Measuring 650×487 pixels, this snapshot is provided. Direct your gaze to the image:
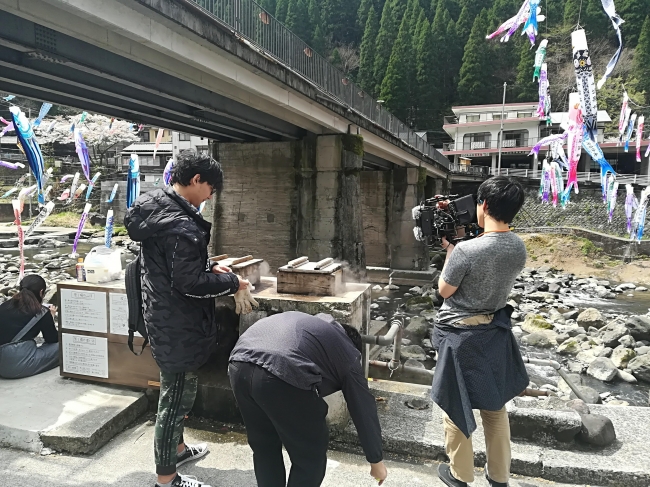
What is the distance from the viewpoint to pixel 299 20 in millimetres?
54750

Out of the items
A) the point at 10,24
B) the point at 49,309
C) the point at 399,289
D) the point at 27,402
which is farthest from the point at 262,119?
the point at 399,289

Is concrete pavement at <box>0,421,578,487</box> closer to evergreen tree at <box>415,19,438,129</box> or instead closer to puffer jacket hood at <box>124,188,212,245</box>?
puffer jacket hood at <box>124,188,212,245</box>

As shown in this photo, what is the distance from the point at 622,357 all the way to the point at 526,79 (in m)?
44.0

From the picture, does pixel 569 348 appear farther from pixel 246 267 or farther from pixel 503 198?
pixel 246 267

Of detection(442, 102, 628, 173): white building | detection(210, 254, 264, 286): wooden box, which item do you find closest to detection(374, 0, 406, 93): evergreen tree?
detection(442, 102, 628, 173): white building

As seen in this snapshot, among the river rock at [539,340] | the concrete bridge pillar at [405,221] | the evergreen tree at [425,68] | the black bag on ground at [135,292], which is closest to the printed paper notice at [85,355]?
the black bag on ground at [135,292]

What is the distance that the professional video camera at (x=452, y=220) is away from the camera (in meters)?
2.93

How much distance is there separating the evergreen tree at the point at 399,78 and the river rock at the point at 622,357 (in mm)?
42453

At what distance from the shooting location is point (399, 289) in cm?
2009

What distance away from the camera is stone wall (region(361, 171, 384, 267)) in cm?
2334

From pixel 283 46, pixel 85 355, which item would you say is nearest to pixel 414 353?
pixel 85 355

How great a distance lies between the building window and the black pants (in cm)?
4685

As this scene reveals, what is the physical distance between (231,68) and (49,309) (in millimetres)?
5661

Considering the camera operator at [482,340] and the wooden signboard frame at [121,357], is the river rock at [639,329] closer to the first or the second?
the camera operator at [482,340]
